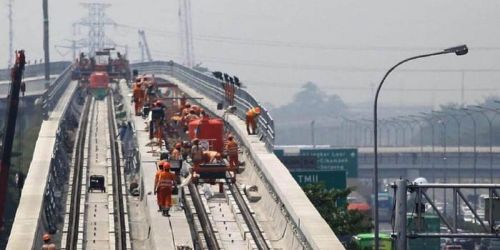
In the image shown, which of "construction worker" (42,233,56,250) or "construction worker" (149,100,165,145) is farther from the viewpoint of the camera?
"construction worker" (149,100,165,145)

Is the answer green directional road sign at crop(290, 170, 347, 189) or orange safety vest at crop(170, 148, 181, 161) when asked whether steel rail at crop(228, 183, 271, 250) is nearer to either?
orange safety vest at crop(170, 148, 181, 161)

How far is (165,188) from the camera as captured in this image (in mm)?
43312

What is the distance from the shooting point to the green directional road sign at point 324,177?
6619 cm

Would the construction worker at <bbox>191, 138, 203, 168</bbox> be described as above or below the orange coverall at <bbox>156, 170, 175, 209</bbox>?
above

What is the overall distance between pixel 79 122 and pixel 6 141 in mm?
18668

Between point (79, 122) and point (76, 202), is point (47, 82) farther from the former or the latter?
point (76, 202)

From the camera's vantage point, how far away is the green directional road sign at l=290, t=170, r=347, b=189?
66.2 m

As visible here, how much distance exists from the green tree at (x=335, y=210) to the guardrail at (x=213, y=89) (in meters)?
3.98

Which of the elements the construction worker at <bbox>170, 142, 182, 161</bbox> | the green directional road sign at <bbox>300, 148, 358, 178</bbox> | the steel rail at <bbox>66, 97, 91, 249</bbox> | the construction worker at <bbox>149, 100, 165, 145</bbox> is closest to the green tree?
the construction worker at <bbox>149, 100, 165, 145</bbox>

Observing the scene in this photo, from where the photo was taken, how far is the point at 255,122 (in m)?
55.4

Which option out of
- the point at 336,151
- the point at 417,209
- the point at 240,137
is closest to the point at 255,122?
the point at 240,137

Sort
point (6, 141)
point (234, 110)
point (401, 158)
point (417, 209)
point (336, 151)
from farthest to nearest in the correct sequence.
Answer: point (401, 158), point (336, 151), point (234, 110), point (6, 141), point (417, 209)

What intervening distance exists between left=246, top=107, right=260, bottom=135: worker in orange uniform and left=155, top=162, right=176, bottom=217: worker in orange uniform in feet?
37.2

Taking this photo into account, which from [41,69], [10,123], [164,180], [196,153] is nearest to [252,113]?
[196,153]
